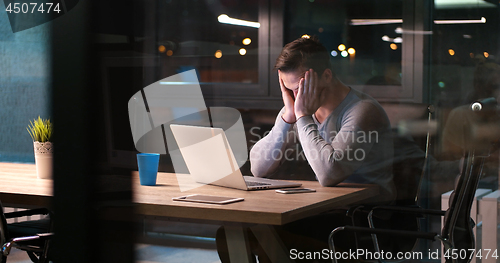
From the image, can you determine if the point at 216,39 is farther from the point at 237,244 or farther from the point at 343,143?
the point at 237,244

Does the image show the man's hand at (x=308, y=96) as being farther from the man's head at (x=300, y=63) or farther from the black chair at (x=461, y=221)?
the black chair at (x=461, y=221)

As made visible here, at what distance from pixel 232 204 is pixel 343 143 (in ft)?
1.83

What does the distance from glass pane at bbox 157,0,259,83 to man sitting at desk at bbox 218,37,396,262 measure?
0.63ft

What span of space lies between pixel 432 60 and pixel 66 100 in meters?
1.61

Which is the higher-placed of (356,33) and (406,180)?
(356,33)

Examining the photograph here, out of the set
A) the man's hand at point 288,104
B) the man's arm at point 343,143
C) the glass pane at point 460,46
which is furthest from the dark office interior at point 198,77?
the man's arm at point 343,143

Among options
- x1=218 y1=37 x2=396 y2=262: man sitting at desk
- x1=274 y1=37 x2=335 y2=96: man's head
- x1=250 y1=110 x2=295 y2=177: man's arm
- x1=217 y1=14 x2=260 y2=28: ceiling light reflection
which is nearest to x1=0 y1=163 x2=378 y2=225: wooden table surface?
x1=218 y1=37 x2=396 y2=262: man sitting at desk

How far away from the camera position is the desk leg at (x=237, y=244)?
1.67 meters

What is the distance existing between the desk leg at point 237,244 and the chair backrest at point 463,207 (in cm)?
63

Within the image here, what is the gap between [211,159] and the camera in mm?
1581

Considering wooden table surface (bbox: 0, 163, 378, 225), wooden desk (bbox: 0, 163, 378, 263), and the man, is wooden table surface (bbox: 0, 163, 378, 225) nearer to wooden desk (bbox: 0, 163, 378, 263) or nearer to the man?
wooden desk (bbox: 0, 163, 378, 263)

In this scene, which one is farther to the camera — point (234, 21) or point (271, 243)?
point (234, 21)

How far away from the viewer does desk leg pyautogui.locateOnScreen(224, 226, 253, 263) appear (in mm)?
1667

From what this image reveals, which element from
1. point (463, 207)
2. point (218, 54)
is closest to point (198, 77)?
point (218, 54)
